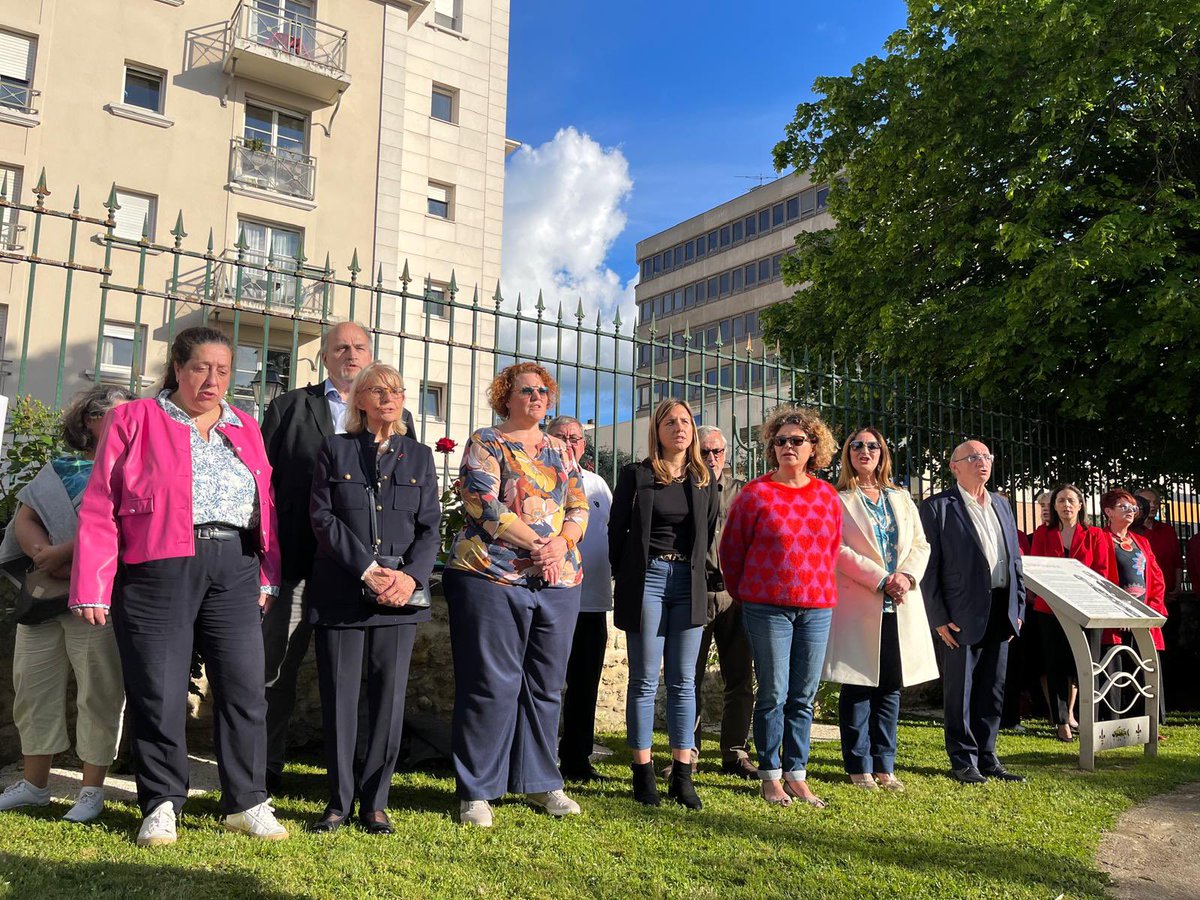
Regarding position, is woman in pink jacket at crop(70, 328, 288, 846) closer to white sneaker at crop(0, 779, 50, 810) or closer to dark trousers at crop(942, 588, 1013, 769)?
white sneaker at crop(0, 779, 50, 810)

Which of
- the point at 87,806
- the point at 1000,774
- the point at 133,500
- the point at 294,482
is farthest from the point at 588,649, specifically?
the point at 133,500

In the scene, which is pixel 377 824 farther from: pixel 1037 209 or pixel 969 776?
pixel 1037 209

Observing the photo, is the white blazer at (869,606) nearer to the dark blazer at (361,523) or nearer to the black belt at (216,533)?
the dark blazer at (361,523)

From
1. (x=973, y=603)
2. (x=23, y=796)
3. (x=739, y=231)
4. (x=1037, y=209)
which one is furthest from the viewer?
(x=739, y=231)

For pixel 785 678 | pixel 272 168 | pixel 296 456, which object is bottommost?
pixel 785 678

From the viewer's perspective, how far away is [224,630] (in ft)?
12.9

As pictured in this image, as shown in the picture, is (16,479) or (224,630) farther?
(16,479)

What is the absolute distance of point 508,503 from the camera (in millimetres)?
4477

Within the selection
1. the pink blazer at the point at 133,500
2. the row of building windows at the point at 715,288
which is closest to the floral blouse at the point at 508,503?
the pink blazer at the point at 133,500

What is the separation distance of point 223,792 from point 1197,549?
343 inches

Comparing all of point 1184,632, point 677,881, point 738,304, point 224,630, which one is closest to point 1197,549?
point 1184,632

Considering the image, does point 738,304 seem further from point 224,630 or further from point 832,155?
point 224,630

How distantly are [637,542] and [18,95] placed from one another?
18.9 meters

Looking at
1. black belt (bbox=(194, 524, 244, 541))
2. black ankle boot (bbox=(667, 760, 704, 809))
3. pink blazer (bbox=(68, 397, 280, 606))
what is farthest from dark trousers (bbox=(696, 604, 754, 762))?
pink blazer (bbox=(68, 397, 280, 606))
